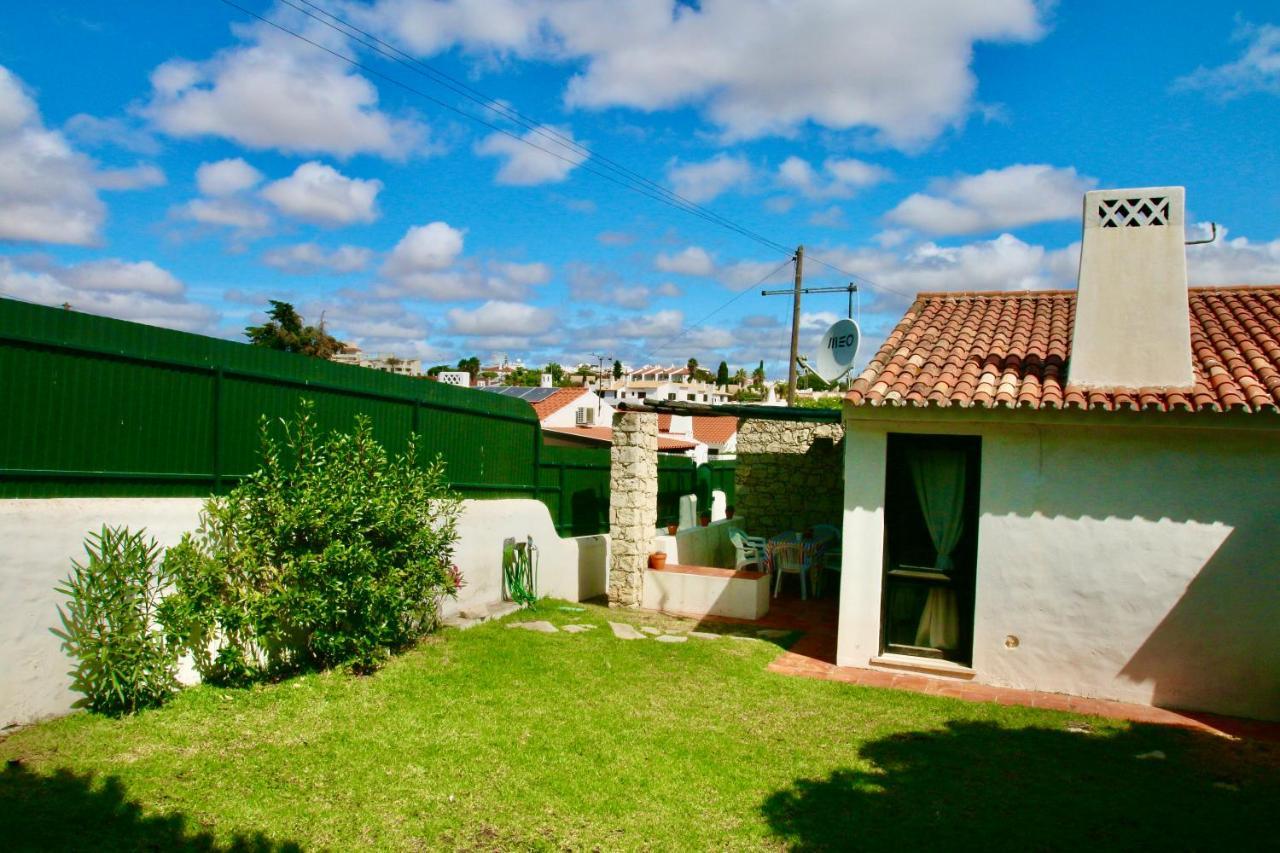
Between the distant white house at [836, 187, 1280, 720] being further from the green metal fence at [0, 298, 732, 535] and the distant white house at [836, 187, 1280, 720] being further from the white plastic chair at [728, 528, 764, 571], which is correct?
the green metal fence at [0, 298, 732, 535]

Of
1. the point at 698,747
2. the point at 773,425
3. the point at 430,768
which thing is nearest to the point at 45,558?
the point at 430,768

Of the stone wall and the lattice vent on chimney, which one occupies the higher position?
the lattice vent on chimney

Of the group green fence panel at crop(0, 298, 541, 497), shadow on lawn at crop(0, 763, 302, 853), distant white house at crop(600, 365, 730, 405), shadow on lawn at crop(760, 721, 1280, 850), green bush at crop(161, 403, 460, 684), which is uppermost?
distant white house at crop(600, 365, 730, 405)

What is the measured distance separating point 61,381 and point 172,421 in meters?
0.94

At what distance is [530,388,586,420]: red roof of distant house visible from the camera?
36.8 meters

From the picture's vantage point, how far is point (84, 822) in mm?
4453

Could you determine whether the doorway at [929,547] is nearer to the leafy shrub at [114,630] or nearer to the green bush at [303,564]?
the green bush at [303,564]

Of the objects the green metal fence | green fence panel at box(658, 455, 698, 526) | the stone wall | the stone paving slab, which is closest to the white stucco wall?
the stone paving slab

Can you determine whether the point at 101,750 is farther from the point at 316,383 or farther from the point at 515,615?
the point at 515,615

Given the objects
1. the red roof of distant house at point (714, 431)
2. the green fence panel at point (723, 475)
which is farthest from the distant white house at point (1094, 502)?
the red roof of distant house at point (714, 431)

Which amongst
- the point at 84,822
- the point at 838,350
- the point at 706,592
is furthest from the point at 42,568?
the point at 838,350

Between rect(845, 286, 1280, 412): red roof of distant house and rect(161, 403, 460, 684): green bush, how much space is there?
4948 millimetres

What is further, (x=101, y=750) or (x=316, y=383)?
(x=316, y=383)

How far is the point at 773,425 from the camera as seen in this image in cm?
1812
